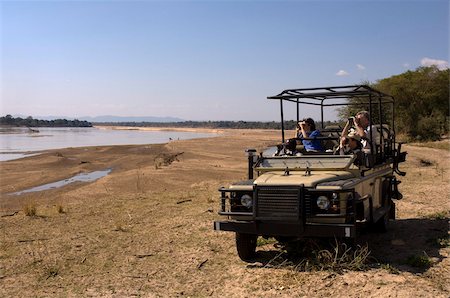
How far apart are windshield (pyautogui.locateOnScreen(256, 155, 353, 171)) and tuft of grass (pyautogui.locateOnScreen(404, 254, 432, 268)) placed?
1.55 meters

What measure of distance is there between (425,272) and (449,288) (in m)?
0.58

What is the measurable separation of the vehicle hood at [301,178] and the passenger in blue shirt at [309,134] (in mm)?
1417

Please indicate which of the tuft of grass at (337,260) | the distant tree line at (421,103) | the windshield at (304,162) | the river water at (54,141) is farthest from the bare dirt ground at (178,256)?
the distant tree line at (421,103)

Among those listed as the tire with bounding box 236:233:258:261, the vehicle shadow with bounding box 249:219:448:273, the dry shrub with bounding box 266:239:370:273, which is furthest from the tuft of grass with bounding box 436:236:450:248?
the tire with bounding box 236:233:258:261

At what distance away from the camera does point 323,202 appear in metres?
5.95

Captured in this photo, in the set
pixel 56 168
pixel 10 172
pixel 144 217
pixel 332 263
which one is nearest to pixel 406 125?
pixel 56 168

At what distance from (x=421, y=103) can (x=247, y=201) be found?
3669cm

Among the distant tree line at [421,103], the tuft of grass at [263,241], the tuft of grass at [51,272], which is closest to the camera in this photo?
the tuft of grass at [51,272]

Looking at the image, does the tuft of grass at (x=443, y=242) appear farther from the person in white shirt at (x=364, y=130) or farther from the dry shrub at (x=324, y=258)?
the person in white shirt at (x=364, y=130)

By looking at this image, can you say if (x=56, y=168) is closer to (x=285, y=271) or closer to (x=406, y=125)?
(x=285, y=271)

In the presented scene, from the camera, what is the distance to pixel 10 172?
23.5 meters

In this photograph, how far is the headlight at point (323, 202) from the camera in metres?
5.93

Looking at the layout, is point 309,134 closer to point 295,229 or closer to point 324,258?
point 324,258

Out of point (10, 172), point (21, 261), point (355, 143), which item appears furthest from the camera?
point (10, 172)
